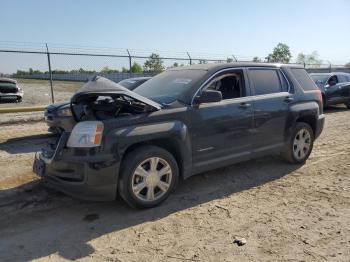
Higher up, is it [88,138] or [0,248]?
[88,138]

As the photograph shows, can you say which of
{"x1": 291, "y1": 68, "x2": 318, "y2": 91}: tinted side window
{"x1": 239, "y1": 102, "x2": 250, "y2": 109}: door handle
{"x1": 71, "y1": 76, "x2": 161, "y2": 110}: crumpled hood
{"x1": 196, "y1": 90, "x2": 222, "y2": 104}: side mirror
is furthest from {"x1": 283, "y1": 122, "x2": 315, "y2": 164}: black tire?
{"x1": 71, "y1": 76, "x2": 161, "y2": 110}: crumpled hood

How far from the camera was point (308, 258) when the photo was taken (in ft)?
11.1

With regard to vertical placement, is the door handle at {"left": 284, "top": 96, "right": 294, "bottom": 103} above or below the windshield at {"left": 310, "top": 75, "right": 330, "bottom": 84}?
below

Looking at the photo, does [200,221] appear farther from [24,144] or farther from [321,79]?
[321,79]

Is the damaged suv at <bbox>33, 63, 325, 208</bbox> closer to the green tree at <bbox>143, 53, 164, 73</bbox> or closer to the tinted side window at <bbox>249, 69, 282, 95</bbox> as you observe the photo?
the tinted side window at <bbox>249, 69, 282, 95</bbox>

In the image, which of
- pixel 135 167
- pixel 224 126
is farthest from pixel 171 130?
pixel 224 126

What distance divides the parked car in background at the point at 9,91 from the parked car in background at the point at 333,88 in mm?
13561

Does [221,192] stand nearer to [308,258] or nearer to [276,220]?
[276,220]

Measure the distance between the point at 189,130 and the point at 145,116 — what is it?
64cm

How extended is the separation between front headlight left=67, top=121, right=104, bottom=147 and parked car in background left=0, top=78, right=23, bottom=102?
1527 cm

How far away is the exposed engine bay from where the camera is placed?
443 centimetres

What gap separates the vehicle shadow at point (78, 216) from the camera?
3.62m

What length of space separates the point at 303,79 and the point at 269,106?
1289 mm

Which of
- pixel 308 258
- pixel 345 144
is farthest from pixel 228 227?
pixel 345 144
